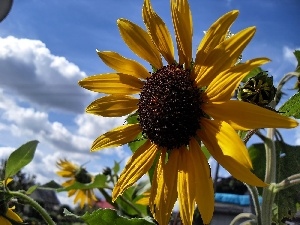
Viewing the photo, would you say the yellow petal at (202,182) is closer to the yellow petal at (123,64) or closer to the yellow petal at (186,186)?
the yellow petal at (186,186)

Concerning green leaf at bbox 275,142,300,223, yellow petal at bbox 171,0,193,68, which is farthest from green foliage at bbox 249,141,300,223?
yellow petal at bbox 171,0,193,68

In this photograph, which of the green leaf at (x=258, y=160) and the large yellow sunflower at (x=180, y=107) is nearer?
the large yellow sunflower at (x=180, y=107)

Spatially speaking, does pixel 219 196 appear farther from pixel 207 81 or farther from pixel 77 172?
pixel 207 81

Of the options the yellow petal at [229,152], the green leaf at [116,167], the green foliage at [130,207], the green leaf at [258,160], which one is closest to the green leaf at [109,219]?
the yellow petal at [229,152]

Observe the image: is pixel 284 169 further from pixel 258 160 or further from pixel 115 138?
pixel 115 138

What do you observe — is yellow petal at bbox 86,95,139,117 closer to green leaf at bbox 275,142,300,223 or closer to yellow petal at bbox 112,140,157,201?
yellow petal at bbox 112,140,157,201

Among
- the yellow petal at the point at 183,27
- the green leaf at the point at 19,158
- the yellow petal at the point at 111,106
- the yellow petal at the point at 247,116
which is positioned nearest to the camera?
the yellow petal at the point at 247,116
